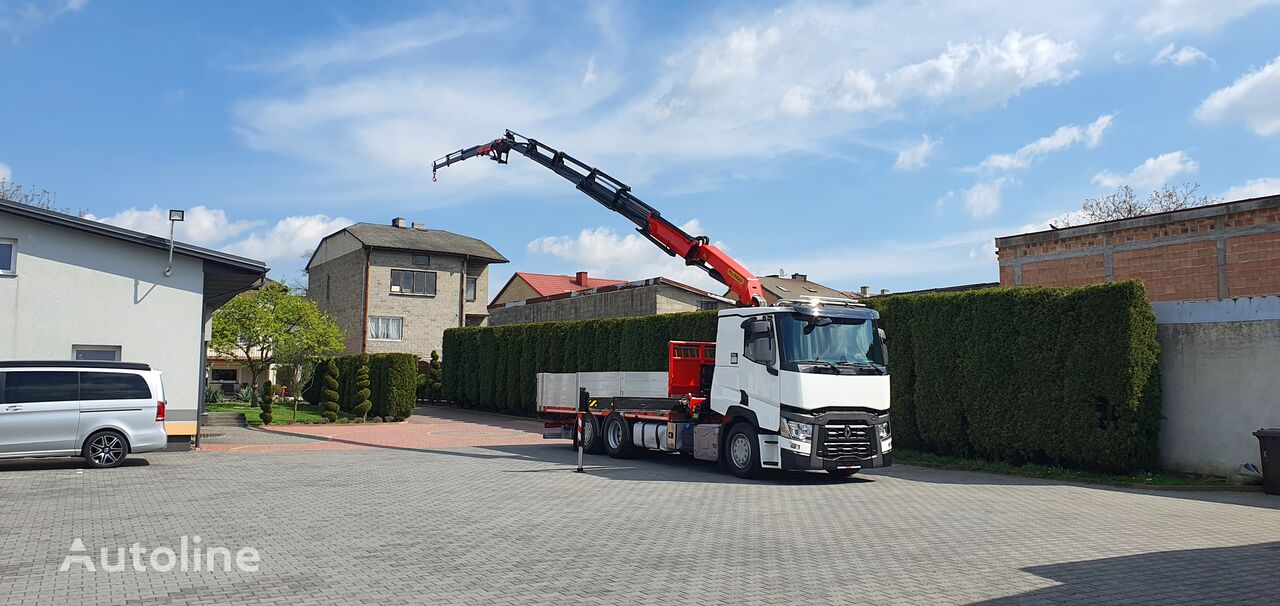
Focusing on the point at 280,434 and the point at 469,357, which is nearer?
the point at 280,434

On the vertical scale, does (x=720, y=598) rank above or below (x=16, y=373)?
below

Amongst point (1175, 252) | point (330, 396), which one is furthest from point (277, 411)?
point (1175, 252)

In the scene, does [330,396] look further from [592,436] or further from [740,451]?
[740,451]

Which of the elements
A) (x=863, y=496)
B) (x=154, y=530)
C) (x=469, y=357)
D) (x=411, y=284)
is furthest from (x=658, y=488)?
(x=411, y=284)

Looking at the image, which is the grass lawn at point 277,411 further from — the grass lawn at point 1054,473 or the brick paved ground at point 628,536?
the grass lawn at point 1054,473

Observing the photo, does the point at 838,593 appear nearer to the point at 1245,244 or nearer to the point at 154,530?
the point at 154,530

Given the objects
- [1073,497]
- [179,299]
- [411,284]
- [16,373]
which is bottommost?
[1073,497]

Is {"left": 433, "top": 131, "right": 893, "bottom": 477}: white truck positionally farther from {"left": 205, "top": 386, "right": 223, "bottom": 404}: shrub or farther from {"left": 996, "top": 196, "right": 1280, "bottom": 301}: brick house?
{"left": 205, "top": 386, "right": 223, "bottom": 404}: shrub

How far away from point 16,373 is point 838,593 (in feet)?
48.3

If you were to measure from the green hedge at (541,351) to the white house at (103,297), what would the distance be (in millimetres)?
12132

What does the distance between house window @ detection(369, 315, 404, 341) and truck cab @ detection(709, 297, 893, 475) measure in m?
37.7

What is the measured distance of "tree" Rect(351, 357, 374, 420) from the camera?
103 feet

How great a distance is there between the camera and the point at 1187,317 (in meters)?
15.6

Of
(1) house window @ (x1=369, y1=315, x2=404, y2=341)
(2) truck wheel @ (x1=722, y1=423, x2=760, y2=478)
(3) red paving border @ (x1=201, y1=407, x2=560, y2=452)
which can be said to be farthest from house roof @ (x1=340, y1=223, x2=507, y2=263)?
(2) truck wheel @ (x1=722, y1=423, x2=760, y2=478)
